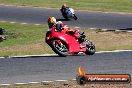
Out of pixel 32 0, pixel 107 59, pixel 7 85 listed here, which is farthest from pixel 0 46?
pixel 32 0

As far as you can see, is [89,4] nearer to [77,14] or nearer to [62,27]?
[77,14]

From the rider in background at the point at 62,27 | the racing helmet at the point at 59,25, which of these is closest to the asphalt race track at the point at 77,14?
the rider in background at the point at 62,27

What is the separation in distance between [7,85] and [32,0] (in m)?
27.7

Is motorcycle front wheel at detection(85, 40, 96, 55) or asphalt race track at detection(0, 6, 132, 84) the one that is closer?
asphalt race track at detection(0, 6, 132, 84)

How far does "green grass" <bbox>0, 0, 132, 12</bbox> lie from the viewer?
4023 cm

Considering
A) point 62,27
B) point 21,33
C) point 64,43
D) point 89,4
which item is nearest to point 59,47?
point 64,43

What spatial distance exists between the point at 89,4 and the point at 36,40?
49.0 feet

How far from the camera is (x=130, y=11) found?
38.7 meters

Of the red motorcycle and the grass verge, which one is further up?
the red motorcycle

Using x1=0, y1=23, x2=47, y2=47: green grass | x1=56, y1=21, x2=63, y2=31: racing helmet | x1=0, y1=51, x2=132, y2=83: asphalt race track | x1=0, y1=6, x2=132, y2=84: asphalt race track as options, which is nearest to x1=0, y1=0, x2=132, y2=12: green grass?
x1=0, y1=23, x2=47, y2=47: green grass

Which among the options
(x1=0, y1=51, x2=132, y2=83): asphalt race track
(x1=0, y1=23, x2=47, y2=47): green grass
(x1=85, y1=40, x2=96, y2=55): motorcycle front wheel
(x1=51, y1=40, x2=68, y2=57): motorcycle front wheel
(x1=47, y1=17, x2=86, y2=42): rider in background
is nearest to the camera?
(x1=0, y1=51, x2=132, y2=83): asphalt race track

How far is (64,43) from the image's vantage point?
68.9 ft

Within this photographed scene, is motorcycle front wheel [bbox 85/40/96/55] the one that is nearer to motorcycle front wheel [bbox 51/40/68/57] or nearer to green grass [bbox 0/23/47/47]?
motorcycle front wheel [bbox 51/40/68/57]

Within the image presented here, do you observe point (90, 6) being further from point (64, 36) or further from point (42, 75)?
point (42, 75)
